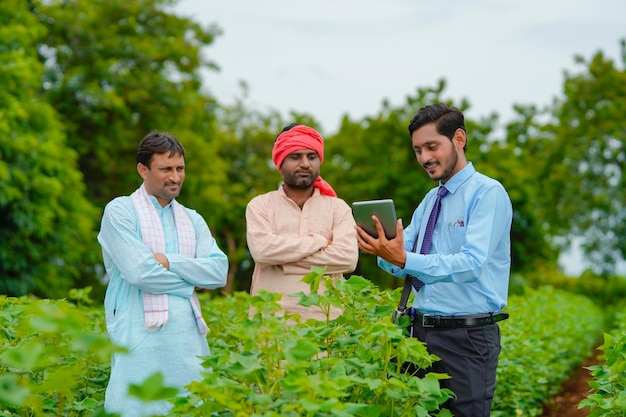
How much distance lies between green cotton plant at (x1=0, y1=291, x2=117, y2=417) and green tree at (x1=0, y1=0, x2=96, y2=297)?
1083cm

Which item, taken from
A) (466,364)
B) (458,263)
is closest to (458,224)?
(458,263)

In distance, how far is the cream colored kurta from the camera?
4.89 m

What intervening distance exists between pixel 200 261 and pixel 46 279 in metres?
14.1

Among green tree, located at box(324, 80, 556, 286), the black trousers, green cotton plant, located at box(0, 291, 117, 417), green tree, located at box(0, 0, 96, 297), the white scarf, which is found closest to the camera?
green cotton plant, located at box(0, 291, 117, 417)

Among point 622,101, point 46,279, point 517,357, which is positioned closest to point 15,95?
point 46,279

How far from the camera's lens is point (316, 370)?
330 cm

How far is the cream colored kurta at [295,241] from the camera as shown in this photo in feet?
16.0

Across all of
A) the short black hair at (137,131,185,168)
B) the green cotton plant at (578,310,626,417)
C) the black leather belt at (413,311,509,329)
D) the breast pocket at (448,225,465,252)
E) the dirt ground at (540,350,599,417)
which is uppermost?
the short black hair at (137,131,185,168)

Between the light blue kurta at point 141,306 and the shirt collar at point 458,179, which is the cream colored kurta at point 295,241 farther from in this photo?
the shirt collar at point 458,179

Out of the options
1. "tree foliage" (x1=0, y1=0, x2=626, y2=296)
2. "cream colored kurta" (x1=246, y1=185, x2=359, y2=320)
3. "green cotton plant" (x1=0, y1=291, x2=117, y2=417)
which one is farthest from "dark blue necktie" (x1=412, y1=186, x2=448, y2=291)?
"tree foliage" (x1=0, y1=0, x2=626, y2=296)

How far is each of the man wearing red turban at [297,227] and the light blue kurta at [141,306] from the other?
452 millimetres

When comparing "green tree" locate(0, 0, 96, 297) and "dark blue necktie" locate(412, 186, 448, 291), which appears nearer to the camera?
"dark blue necktie" locate(412, 186, 448, 291)

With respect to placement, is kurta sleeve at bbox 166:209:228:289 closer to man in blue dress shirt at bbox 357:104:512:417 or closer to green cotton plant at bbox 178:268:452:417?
green cotton plant at bbox 178:268:452:417

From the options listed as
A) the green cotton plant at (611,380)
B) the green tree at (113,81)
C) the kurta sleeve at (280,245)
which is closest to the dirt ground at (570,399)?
the green cotton plant at (611,380)
